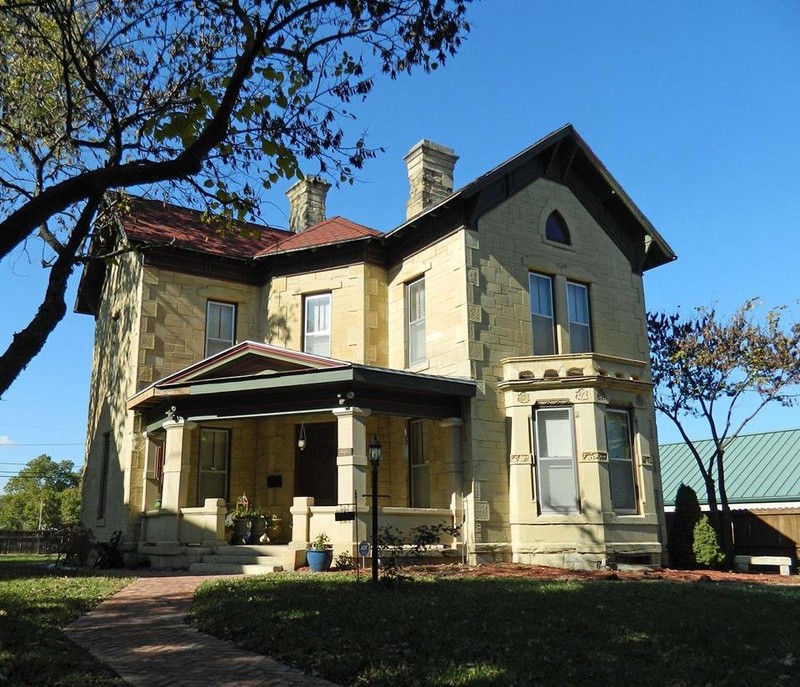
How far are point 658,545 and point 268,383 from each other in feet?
29.4

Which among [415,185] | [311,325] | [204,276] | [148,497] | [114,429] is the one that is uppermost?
[415,185]

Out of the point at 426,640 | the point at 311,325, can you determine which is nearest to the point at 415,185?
the point at 311,325

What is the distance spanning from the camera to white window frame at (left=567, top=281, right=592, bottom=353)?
61.0ft

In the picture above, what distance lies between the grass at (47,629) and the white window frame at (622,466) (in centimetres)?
984

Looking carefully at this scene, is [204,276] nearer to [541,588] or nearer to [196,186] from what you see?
[196,186]

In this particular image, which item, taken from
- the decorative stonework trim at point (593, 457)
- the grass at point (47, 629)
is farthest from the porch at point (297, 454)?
the grass at point (47, 629)

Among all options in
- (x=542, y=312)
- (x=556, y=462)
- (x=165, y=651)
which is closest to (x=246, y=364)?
(x=556, y=462)

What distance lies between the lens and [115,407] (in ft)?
64.8

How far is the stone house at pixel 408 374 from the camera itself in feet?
52.3

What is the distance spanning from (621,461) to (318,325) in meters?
7.92

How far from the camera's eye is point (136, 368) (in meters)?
18.3

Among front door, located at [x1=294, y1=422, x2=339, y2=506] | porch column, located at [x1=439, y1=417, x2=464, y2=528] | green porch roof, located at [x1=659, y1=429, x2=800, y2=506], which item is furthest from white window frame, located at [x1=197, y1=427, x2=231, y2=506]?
green porch roof, located at [x1=659, y1=429, x2=800, y2=506]

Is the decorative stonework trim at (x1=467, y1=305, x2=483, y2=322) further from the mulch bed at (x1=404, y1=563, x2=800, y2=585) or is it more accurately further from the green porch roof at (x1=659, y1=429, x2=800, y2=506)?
the green porch roof at (x1=659, y1=429, x2=800, y2=506)

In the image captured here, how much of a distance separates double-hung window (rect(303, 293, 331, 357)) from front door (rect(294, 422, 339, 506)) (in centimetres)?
194
